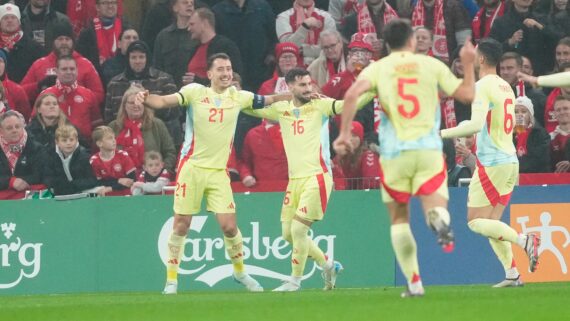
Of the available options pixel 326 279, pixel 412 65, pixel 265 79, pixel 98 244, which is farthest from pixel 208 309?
pixel 265 79

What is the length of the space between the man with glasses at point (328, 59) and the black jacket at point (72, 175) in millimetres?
3657

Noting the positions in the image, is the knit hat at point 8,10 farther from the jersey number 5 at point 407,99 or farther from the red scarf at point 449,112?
the jersey number 5 at point 407,99

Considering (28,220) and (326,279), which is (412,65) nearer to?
(326,279)

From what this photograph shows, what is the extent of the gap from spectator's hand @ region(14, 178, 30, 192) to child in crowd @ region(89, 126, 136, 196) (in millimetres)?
924

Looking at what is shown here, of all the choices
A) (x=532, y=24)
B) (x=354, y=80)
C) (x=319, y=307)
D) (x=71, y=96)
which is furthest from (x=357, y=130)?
(x=319, y=307)

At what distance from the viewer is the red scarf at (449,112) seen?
68.0 feet

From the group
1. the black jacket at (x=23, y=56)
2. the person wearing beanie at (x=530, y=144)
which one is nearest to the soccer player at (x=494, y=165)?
the person wearing beanie at (x=530, y=144)

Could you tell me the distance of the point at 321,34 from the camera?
21.1 meters

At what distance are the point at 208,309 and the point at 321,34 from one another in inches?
328

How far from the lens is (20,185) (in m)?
19.7

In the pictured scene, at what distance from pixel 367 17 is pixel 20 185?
229 inches

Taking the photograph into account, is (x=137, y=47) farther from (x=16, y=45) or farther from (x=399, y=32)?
(x=399, y=32)

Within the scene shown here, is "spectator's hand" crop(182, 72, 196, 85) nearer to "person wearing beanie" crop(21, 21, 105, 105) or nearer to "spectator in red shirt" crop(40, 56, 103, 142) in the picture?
"person wearing beanie" crop(21, 21, 105, 105)

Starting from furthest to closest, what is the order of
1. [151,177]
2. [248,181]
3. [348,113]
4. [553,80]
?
1. [151,177]
2. [248,181]
3. [553,80]
4. [348,113]
